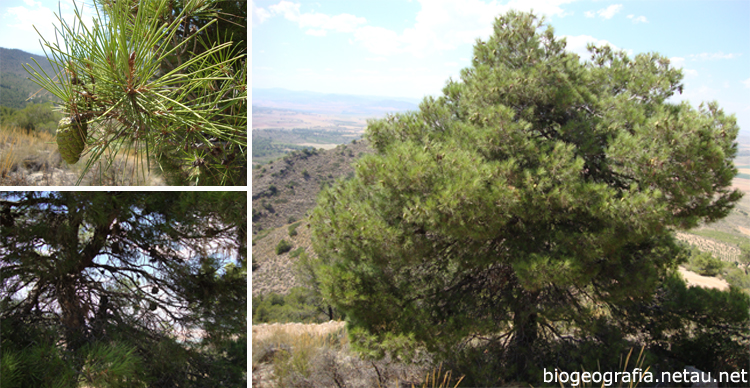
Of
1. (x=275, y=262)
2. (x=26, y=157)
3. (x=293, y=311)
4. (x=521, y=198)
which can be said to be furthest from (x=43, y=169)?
(x=275, y=262)

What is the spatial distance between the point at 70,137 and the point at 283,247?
790 inches

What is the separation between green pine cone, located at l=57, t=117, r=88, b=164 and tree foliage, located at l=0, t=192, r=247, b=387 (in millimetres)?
393

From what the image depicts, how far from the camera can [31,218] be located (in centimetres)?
153

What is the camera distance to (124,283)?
1.80 m

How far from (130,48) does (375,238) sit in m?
2.66

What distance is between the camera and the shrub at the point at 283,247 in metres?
20.6

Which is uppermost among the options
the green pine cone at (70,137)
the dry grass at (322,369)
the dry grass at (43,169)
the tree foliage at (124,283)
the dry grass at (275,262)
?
the green pine cone at (70,137)

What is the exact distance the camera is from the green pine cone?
1.16 m

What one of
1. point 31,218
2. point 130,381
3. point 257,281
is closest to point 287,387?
point 130,381

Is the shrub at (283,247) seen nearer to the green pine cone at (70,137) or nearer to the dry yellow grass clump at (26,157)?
the dry yellow grass clump at (26,157)

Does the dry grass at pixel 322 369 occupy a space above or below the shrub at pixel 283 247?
above

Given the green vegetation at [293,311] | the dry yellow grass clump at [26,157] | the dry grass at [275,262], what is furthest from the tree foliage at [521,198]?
the dry grass at [275,262]

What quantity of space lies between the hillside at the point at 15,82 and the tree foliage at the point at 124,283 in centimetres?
49

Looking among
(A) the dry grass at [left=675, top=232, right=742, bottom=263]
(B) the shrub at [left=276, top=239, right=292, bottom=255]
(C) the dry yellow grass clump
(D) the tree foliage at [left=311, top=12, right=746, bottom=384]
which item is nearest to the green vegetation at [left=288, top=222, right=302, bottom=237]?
(B) the shrub at [left=276, top=239, right=292, bottom=255]
